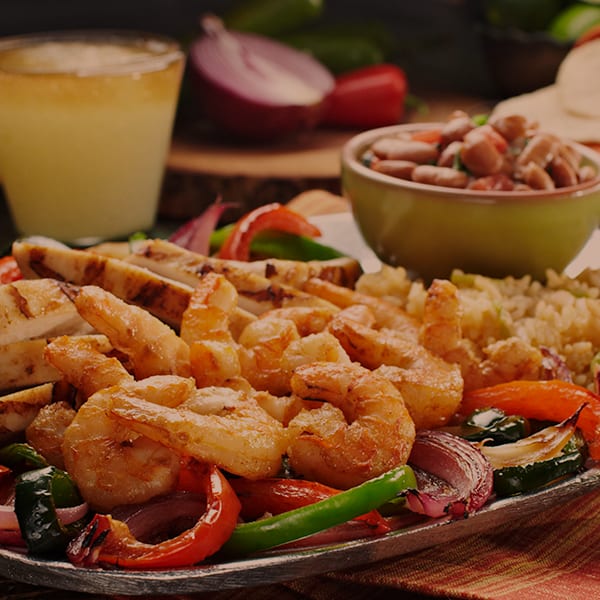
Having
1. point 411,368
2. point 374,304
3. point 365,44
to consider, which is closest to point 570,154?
point 374,304

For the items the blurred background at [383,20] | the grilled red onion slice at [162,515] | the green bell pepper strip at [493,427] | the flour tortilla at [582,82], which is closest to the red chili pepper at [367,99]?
the blurred background at [383,20]

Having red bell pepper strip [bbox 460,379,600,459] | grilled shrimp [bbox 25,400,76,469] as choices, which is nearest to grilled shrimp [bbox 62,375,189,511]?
grilled shrimp [bbox 25,400,76,469]

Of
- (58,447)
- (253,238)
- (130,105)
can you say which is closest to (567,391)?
(58,447)

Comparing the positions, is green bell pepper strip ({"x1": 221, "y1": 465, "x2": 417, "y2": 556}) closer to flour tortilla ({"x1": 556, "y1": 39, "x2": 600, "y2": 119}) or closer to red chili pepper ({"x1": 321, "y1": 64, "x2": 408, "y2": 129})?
flour tortilla ({"x1": 556, "y1": 39, "x2": 600, "y2": 119})

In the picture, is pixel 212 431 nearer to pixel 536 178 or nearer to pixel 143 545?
pixel 143 545

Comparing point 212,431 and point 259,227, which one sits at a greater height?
point 212,431
